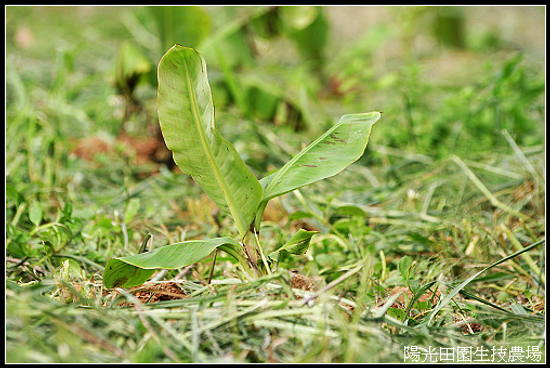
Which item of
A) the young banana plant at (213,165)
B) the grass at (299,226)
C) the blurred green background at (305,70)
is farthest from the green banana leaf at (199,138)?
the blurred green background at (305,70)

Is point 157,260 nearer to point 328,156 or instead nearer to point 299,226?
point 328,156

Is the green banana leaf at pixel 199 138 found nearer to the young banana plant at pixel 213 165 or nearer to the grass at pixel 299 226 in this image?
the young banana plant at pixel 213 165

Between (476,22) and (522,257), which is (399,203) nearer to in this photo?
(522,257)

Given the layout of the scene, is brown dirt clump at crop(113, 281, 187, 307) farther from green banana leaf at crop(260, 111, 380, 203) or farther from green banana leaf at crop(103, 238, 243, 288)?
green banana leaf at crop(260, 111, 380, 203)

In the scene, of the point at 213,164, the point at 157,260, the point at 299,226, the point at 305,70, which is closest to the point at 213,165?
the point at 213,164

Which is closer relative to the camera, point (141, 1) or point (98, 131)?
point (141, 1)

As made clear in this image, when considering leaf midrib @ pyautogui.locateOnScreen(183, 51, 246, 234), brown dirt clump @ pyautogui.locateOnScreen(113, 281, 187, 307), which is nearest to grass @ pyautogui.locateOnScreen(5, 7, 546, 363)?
brown dirt clump @ pyautogui.locateOnScreen(113, 281, 187, 307)

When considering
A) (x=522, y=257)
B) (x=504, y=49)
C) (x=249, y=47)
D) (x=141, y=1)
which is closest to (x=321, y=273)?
(x=522, y=257)
